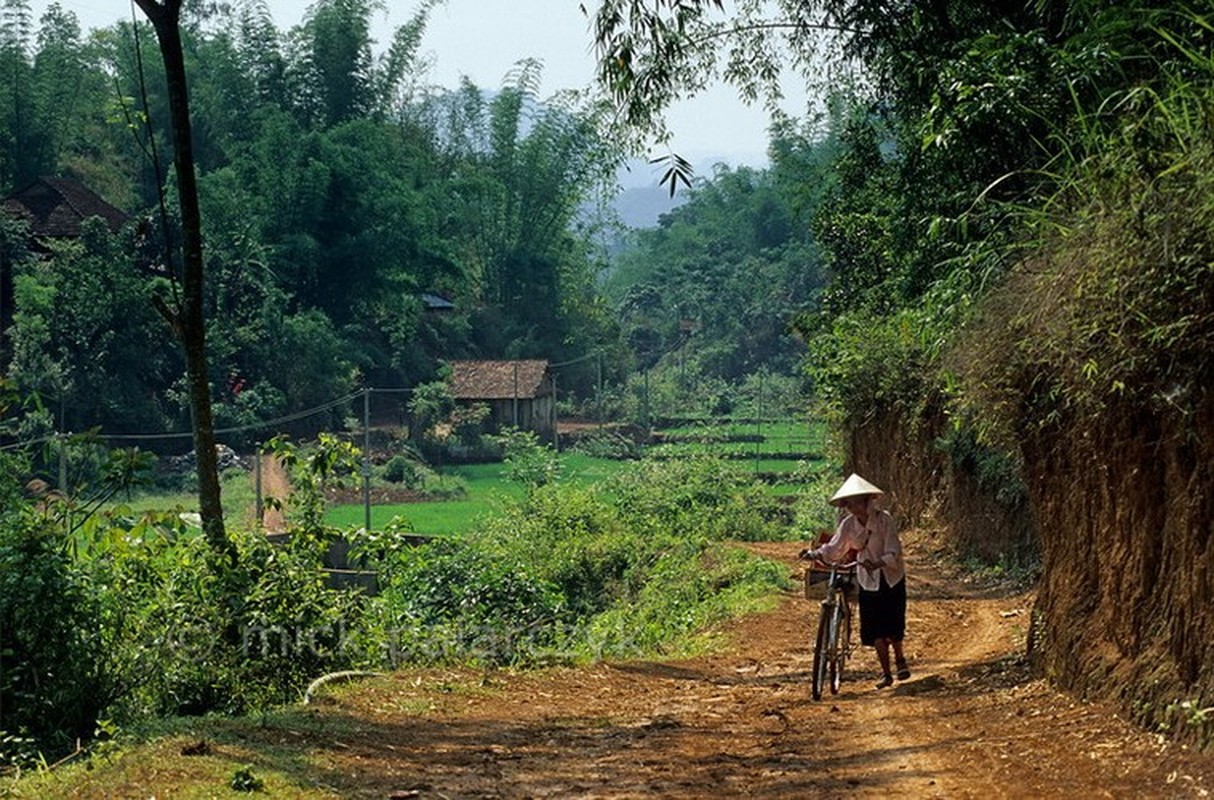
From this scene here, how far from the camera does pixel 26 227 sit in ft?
156

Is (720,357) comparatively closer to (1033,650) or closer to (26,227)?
(26,227)

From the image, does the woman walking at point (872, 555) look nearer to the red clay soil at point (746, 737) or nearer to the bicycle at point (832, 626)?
the bicycle at point (832, 626)

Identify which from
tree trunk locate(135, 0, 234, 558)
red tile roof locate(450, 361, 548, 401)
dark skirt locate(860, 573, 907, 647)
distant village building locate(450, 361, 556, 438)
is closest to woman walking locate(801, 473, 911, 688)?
dark skirt locate(860, 573, 907, 647)

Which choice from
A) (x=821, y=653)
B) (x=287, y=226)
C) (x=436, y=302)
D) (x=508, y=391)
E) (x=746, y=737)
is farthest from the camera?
(x=436, y=302)

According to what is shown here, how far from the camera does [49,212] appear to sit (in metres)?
51.9

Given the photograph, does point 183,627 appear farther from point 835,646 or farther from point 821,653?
point 835,646

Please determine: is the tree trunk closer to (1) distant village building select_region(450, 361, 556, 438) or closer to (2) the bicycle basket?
(2) the bicycle basket

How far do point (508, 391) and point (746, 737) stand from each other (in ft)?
178

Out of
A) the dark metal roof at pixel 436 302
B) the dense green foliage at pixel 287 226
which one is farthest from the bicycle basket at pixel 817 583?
the dark metal roof at pixel 436 302

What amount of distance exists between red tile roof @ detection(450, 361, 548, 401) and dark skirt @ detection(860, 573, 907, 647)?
169ft

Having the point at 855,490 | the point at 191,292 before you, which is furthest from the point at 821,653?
the point at 191,292

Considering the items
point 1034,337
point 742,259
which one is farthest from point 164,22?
point 742,259

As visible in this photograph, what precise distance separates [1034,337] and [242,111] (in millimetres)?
59243

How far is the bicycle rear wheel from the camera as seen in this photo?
35.4ft
